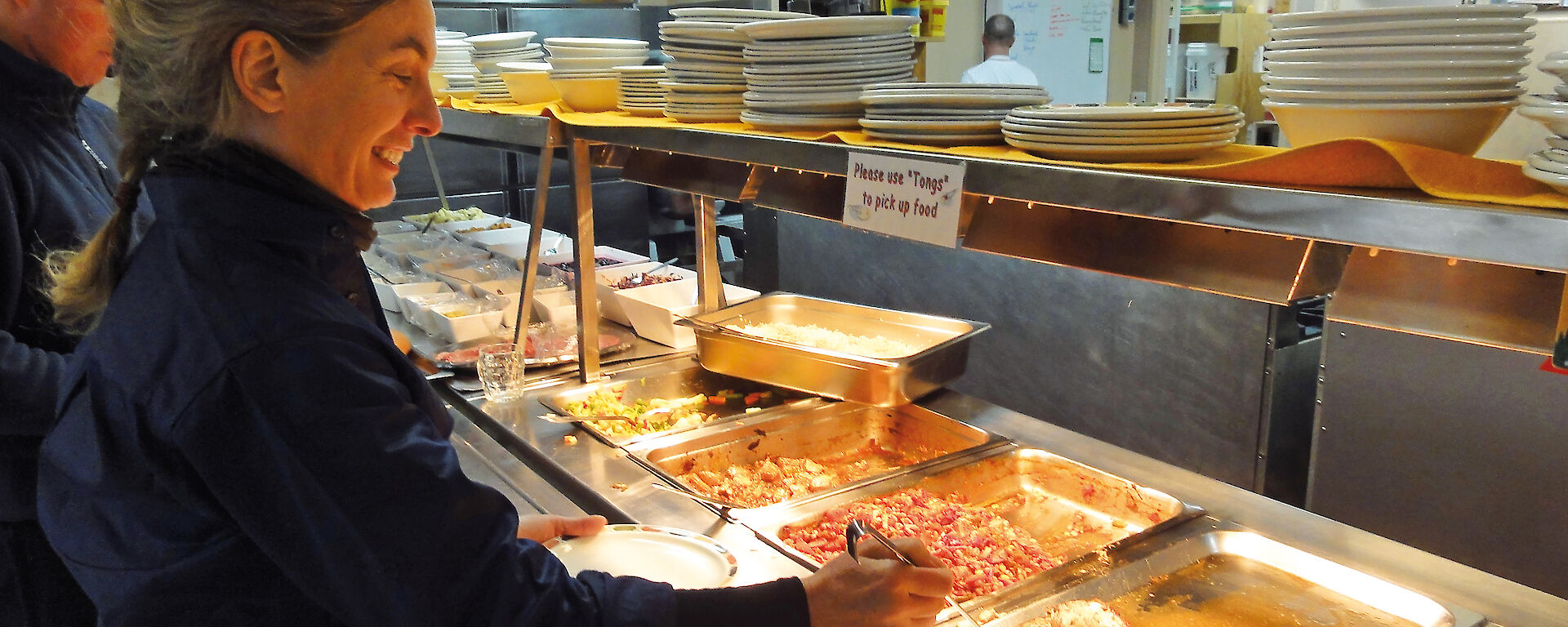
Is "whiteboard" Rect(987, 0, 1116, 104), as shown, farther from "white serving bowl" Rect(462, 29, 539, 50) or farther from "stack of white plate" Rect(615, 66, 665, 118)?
"stack of white plate" Rect(615, 66, 665, 118)

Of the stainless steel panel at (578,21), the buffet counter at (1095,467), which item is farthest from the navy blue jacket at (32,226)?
the stainless steel panel at (578,21)

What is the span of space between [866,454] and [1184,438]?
1.50 meters

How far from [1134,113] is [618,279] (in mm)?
2306

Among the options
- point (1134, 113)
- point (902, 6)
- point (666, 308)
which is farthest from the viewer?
point (902, 6)

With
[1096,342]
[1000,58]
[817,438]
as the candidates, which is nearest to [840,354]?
[817,438]

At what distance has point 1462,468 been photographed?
2.70 m

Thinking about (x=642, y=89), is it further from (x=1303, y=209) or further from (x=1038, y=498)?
(x=1303, y=209)

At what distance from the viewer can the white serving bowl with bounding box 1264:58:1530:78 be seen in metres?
0.93

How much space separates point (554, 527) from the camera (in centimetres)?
160

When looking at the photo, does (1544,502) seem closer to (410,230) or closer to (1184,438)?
(1184,438)

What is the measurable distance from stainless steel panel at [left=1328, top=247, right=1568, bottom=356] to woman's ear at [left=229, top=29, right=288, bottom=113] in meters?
1.11

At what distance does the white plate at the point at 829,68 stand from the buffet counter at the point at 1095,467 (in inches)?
29.7

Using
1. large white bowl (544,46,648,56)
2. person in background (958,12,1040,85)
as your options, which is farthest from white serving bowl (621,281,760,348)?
person in background (958,12,1040,85)

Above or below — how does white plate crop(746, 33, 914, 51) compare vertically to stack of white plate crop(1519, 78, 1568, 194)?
above
